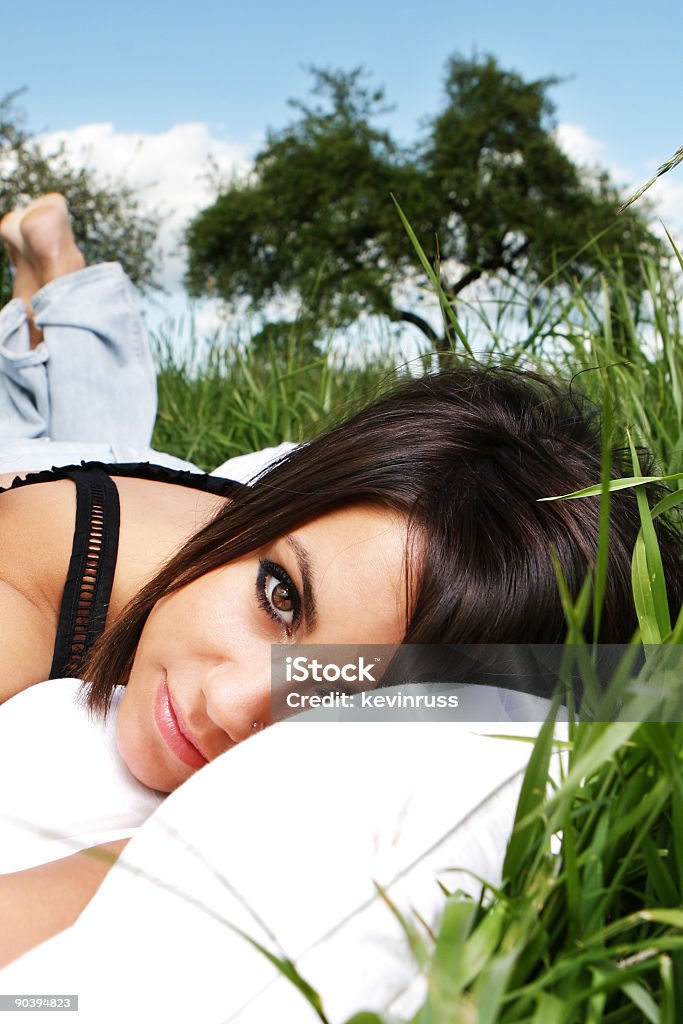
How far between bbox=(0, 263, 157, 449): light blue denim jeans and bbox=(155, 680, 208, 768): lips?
60.6 inches

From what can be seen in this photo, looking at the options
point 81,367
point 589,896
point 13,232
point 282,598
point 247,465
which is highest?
point 13,232

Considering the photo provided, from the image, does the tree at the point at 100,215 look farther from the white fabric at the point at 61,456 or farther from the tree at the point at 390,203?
the white fabric at the point at 61,456

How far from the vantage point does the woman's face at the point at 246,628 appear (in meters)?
0.87

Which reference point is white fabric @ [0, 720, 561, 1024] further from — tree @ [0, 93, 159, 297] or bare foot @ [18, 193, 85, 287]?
tree @ [0, 93, 159, 297]

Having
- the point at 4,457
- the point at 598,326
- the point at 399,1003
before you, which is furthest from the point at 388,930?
the point at 598,326

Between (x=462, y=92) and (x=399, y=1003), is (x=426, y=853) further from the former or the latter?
(x=462, y=92)

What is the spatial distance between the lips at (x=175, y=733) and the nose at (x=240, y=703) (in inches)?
2.5

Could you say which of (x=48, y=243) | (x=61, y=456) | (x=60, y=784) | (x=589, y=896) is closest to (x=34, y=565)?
(x=60, y=784)

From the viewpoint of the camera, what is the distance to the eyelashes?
0.93m

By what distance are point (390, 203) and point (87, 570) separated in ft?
49.3

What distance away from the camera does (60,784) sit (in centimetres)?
89

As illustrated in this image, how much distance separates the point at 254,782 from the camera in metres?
0.61

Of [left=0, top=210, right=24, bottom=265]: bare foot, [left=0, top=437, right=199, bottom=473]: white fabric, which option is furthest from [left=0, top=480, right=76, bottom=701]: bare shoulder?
[left=0, top=210, right=24, bottom=265]: bare foot

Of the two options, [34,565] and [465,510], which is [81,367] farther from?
[465,510]
